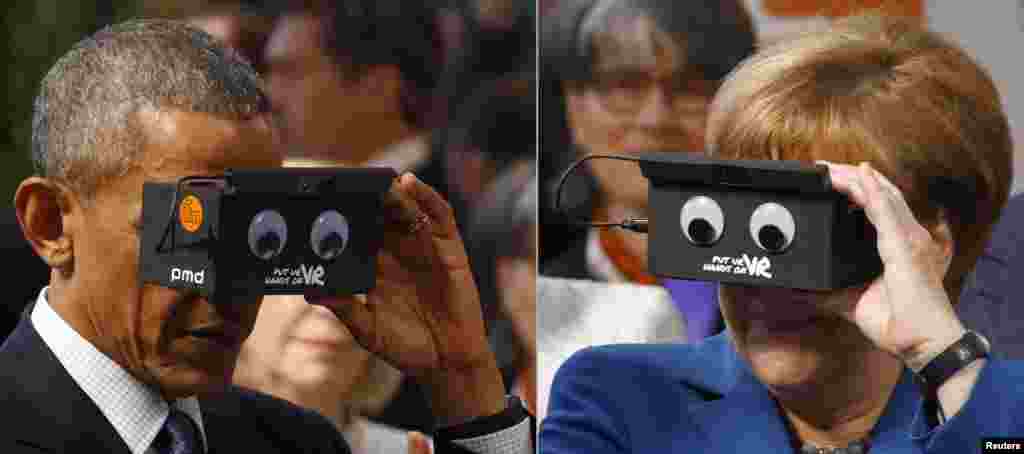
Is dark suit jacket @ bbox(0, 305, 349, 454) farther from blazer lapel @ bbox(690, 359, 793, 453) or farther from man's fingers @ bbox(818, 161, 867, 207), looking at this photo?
man's fingers @ bbox(818, 161, 867, 207)

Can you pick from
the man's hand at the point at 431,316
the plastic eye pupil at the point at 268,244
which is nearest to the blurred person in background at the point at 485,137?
the man's hand at the point at 431,316

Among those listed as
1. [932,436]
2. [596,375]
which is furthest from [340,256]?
[932,436]

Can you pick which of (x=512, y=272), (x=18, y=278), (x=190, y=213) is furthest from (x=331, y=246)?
(x=512, y=272)

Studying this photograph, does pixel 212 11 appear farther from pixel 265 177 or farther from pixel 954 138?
pixel 954 138

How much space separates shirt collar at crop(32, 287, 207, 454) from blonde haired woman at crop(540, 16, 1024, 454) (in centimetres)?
53

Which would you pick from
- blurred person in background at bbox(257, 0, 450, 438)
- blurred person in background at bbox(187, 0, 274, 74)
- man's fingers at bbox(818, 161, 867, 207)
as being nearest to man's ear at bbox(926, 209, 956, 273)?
man's fingers at bbox(818, 161, 867, 207)

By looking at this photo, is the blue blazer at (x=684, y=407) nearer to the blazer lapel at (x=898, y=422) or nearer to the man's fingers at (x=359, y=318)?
the blazer lapel at (x=898, y=422)

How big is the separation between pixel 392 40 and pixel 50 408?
75.2 inches

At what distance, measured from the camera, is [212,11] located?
380 centimetres

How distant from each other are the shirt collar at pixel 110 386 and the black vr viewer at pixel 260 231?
0.18 meters

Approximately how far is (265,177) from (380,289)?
16.8 inches

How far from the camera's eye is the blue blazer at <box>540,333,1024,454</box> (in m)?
1.92

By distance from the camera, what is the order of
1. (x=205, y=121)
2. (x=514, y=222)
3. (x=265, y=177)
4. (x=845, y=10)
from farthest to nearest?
(x=514, y=222) < (x=845, y=10) < (x=205, y=121) < (x=265, y=177)

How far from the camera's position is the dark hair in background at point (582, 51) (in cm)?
315
